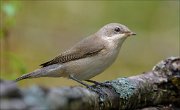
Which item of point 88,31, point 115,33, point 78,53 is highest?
point 88,31

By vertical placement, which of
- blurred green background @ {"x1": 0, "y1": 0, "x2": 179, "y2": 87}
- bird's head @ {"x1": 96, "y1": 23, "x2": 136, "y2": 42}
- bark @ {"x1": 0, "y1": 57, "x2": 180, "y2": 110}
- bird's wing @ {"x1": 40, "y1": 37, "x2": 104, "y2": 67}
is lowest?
bark @ {"x1": 0, "y1": 57, "x2": 180, "y2": 110}

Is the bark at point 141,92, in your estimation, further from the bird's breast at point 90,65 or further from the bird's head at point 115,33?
the bird's head at point 115,33

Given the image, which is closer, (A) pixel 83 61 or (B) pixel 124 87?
(B) pixel 124 87

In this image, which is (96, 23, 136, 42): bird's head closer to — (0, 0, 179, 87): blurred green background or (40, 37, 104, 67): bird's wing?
(40, 37, 104, 67): bird's wing

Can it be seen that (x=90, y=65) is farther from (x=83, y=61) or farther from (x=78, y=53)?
(x=78, y=53)

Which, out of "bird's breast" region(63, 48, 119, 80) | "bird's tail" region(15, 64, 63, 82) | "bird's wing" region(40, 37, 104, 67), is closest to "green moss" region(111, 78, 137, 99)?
"bird's breast" region(63, 48, 119, 80)

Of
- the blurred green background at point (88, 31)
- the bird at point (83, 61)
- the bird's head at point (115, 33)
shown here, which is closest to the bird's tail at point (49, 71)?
the bird at point (83, 61)

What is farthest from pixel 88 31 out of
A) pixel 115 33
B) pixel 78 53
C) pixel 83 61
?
pixel 83 61

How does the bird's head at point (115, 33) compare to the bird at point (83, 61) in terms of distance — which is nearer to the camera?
the bird at point (83, 61)

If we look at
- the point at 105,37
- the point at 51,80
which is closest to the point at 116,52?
the point at 105,37
